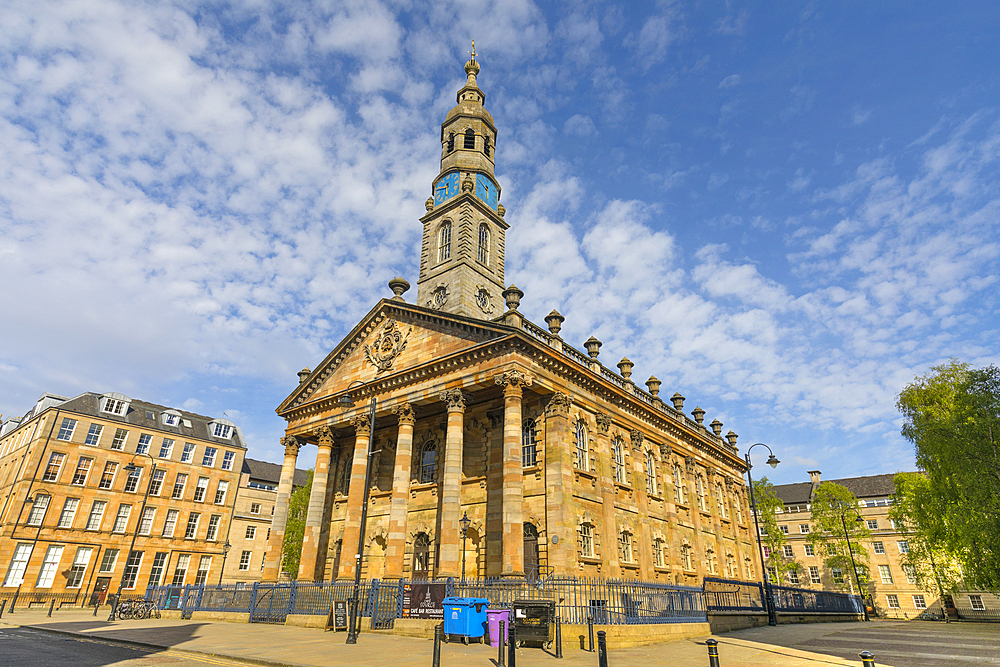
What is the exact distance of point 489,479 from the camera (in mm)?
25719

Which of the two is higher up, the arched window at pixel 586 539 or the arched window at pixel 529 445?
the arched window at pixel 529 445

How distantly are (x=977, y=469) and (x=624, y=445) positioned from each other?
51.0ft

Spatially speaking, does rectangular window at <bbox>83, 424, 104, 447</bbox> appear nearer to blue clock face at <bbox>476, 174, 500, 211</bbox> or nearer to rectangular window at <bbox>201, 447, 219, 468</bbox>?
rectangular window at <bbox>201, 447, 219, 468</bbox>

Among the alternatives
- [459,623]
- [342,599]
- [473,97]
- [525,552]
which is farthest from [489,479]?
[473,97]

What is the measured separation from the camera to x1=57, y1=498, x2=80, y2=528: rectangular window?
4228 centimetres

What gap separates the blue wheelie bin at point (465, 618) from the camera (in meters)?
15.9

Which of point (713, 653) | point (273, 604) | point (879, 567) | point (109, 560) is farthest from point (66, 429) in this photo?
point (879, 567)

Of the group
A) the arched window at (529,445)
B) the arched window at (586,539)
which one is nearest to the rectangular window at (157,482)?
the arched window at (529,445)

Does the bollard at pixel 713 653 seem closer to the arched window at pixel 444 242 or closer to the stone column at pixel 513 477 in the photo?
the stone column at pixel 513 477

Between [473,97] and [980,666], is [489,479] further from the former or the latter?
[473,97]

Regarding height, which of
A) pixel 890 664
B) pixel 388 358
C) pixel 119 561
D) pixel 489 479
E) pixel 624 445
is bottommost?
pixel 890 664

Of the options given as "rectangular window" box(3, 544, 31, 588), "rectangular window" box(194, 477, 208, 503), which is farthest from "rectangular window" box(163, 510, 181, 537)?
"rectangular window" box(3, 544, 31, 588)

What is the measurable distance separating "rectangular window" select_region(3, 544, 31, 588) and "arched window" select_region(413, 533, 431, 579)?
3304cm

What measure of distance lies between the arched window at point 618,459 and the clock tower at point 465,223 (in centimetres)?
1302
